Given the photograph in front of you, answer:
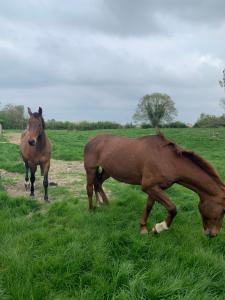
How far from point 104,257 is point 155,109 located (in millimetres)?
65548

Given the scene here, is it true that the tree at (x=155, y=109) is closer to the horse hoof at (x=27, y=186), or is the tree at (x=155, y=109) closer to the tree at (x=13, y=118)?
the tree at (x=13, y=118)

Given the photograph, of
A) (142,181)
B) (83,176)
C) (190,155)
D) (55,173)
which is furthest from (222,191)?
(55,173)

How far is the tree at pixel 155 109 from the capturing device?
68.4 m

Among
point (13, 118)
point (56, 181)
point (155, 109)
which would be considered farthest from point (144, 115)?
point (56, 181)

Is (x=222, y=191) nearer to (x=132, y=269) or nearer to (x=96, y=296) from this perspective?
(x=132, y=269)

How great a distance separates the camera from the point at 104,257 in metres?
5.23

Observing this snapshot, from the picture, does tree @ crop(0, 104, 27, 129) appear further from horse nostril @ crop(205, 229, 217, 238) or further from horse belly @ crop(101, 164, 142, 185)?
horse nostril @ crop(205, 229, 217, 238)

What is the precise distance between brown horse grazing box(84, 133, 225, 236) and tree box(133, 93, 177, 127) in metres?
60.6

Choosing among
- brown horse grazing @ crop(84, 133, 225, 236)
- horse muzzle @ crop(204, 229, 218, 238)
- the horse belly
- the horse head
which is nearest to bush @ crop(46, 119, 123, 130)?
the horse head

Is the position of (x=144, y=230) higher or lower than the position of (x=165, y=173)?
lower

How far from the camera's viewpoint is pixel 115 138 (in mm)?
7992

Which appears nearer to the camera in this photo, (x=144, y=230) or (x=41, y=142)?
(x=144, y=230)

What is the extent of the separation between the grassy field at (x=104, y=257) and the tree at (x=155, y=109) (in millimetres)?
60917

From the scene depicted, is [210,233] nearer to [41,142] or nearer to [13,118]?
[41,142]
